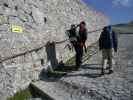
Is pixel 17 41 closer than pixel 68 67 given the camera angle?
Yes

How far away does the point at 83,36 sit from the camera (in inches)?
354

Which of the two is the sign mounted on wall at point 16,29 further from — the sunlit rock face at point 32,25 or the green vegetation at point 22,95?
the green vegetation at point 22,95

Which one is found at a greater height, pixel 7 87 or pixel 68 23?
pixel 68 23

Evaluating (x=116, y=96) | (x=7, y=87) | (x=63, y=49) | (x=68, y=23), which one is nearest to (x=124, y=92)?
(x=116, y=96)

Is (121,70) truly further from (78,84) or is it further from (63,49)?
(63,49)

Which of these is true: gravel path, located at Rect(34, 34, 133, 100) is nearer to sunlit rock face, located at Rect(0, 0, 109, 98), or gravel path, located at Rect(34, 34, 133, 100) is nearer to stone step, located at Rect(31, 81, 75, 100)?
stone step, located at Rect(31, 81, 75, 100)

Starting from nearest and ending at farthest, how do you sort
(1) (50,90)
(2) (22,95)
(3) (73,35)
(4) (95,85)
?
(4) (95,85) < (1) (50,90) < (2) (22,95) < (3) (73,35)

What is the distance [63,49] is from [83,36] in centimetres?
161

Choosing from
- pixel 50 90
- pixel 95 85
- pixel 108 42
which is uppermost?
pixel 108 42

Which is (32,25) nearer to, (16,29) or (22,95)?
(16,29)

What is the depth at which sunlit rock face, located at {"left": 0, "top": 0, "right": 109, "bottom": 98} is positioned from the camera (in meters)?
7.03

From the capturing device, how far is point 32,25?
8.19 meters

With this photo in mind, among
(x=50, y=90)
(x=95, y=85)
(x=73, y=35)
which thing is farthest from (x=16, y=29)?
(x=95, y=85)

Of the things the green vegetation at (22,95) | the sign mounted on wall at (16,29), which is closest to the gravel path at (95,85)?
the green vegetation at (22,95)
